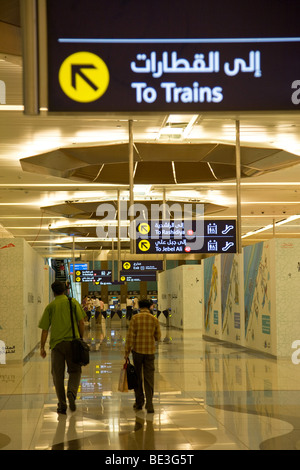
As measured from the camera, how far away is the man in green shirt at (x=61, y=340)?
892 cm

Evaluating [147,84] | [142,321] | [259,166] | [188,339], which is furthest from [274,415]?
[188,339]

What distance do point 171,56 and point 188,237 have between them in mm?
11176

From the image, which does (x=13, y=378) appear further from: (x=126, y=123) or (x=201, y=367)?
(x=126, y=123)

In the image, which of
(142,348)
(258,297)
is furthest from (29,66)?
(258,297)

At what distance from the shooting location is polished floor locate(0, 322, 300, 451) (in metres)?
6.98

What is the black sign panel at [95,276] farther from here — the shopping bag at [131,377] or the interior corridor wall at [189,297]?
the shopping bag at [131,377]

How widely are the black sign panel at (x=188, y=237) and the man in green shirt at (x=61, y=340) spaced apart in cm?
481

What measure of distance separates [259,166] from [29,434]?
9.82m

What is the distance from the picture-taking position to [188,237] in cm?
1504

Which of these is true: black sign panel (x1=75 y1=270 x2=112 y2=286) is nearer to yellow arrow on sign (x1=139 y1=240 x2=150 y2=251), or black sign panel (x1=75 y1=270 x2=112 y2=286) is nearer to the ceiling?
the ceiling

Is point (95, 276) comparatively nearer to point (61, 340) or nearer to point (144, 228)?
point (144, 228)

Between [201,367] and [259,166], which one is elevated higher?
[259,166]

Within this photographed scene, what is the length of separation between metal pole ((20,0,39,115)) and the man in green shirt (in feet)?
17.7
